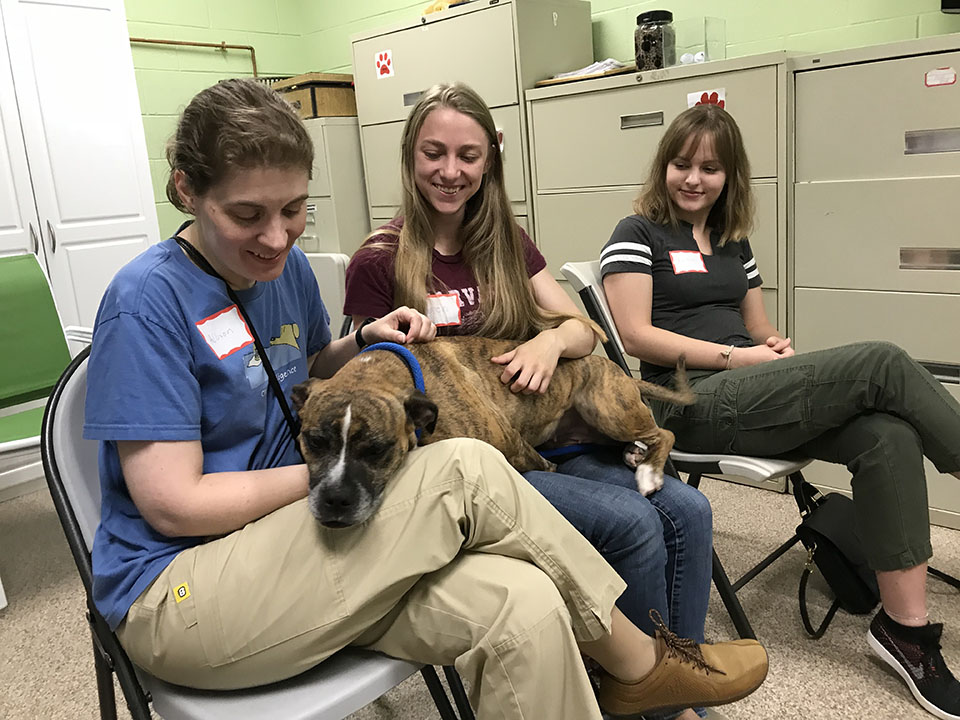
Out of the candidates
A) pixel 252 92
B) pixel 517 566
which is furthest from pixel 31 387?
pixel 517 566

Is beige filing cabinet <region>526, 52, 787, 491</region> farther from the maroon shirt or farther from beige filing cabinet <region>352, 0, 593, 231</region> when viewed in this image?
the maroon shirt

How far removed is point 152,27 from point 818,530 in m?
4.28

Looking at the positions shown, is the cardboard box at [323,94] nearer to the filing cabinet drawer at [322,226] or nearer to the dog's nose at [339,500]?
the filing cabinet drawer at [322,226]

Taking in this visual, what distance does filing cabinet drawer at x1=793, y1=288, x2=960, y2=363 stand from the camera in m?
2.43

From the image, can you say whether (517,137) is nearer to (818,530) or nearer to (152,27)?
(818,530)

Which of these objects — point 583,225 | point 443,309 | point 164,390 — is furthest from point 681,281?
point 164,390

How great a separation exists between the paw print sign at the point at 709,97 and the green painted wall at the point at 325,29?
2.25ft

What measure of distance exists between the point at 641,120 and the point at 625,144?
0.35 feet

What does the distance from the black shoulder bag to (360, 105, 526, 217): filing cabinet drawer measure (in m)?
1.89

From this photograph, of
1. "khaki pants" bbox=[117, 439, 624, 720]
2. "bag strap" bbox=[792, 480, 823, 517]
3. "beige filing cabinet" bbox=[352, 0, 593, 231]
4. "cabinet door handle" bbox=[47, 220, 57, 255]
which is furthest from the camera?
"cabinet door handle" bbox=[47, 220, 57, 255]

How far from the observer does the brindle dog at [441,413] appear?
1.12 m

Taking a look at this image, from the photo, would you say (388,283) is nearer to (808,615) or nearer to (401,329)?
(401,329)

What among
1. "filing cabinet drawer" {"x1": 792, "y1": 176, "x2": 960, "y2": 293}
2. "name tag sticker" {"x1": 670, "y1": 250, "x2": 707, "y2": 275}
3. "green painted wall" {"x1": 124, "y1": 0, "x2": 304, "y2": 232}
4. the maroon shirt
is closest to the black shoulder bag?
"name tag sticker" {"x1": 670, "y1": 250, "x2": 707, "y2": 275}

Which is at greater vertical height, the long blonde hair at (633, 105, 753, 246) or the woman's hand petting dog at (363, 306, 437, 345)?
the long blonde hair at (633, 105, 753, 246)
